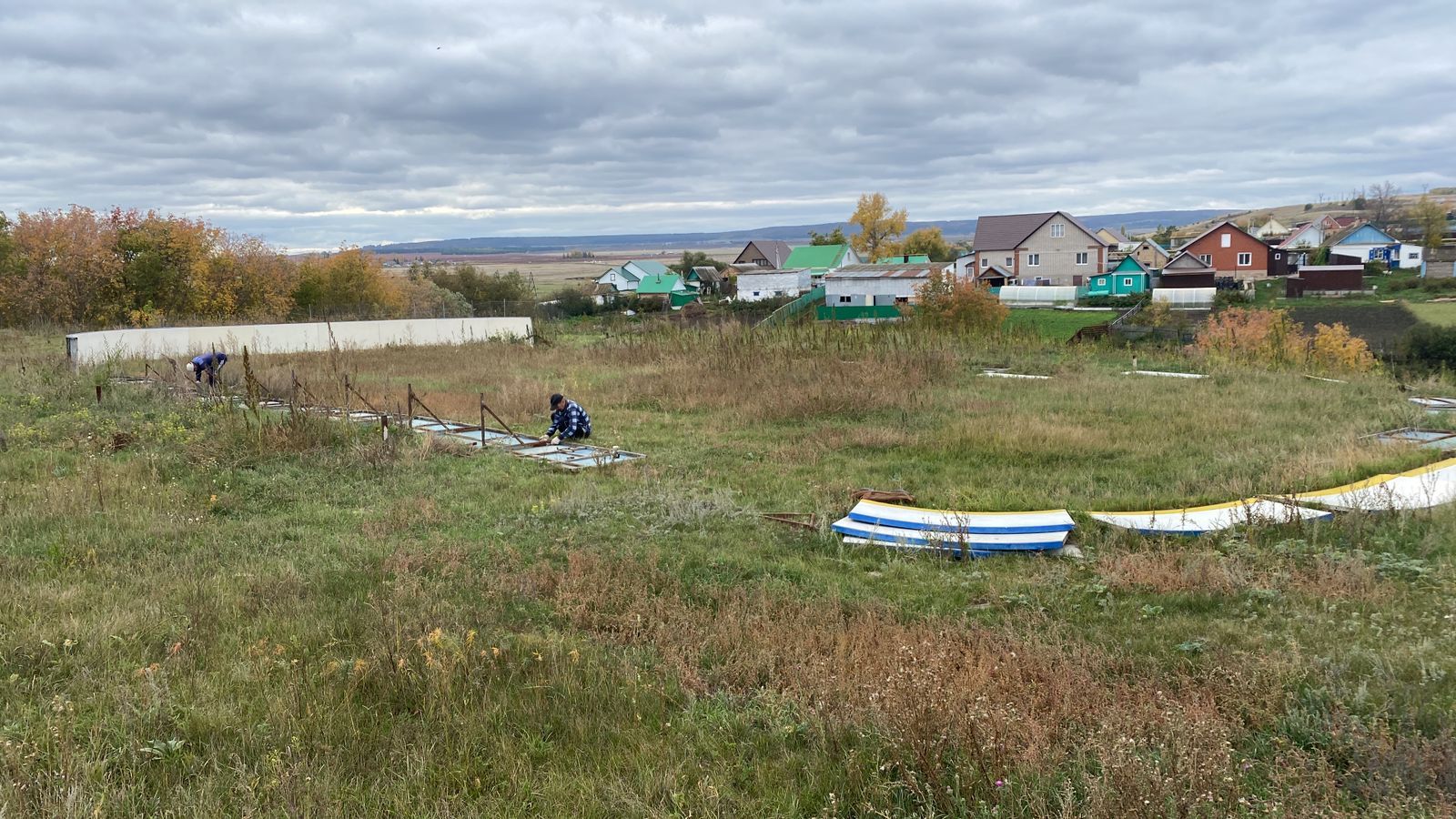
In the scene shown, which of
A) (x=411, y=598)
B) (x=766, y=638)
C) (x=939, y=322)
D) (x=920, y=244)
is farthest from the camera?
(x=920, y=244)

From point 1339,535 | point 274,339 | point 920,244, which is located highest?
point 920,244

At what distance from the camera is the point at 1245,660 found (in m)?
3.73

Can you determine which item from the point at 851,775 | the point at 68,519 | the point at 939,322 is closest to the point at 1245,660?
the point at 851,775

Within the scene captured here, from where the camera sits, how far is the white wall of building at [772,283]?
58969 millimetres

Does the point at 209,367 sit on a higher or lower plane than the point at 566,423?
higher

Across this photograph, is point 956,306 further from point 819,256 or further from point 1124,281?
point 819,256

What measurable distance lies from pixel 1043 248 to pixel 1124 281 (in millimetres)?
6161

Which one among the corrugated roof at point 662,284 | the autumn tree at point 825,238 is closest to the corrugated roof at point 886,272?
the corrugated roof at point 662,284

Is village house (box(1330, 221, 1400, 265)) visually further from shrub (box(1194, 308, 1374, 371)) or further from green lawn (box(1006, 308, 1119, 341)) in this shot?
shrub (box(1194, 308, 1374, 371))

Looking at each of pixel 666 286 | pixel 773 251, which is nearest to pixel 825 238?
pixel 773 251

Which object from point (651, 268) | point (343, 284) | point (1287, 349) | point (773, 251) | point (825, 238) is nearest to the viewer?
point (1287, 349)

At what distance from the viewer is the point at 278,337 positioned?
23.1 m

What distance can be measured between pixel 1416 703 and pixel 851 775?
2.25 meters

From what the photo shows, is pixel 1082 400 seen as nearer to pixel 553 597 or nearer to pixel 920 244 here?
pixel 553 597
